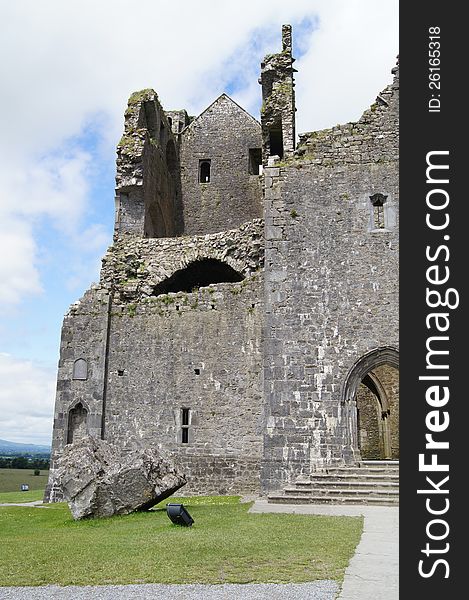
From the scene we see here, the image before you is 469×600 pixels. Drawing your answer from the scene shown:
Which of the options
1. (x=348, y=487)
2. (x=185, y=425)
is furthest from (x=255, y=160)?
(x=348, y=487)

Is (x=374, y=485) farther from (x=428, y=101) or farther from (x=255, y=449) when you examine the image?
(x=428, y=101)

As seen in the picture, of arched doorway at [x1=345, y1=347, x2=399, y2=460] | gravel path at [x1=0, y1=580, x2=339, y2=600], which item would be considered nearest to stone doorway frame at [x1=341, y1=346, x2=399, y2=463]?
arched doorway at [x1=345, y1=347, x2=399, y2=460]

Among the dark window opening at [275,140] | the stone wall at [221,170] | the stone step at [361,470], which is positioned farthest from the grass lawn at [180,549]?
the stone wall at [221,170]

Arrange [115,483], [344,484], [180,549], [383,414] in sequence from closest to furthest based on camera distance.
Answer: [180,549], [115,483], [344,484], [383,414]

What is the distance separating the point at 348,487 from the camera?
13977mm

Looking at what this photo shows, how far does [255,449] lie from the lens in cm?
1697

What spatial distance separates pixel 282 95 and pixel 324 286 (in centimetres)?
1040

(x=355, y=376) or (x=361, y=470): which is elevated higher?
(x=355, y=376)

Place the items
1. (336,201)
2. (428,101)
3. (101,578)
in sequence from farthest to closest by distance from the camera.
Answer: (336,201) < (428,101) < (101,578)

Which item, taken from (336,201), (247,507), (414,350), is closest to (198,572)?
(414,350)

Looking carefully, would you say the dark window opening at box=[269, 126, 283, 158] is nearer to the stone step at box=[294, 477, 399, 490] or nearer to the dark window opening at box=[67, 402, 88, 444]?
the dark window opening at box=[67, 402, 88, 444]

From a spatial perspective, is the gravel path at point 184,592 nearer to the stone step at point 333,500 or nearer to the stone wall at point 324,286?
the stone step at point 333,500

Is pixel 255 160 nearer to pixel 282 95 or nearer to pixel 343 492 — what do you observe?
pixel 282 95

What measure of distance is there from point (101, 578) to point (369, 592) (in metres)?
2.69
